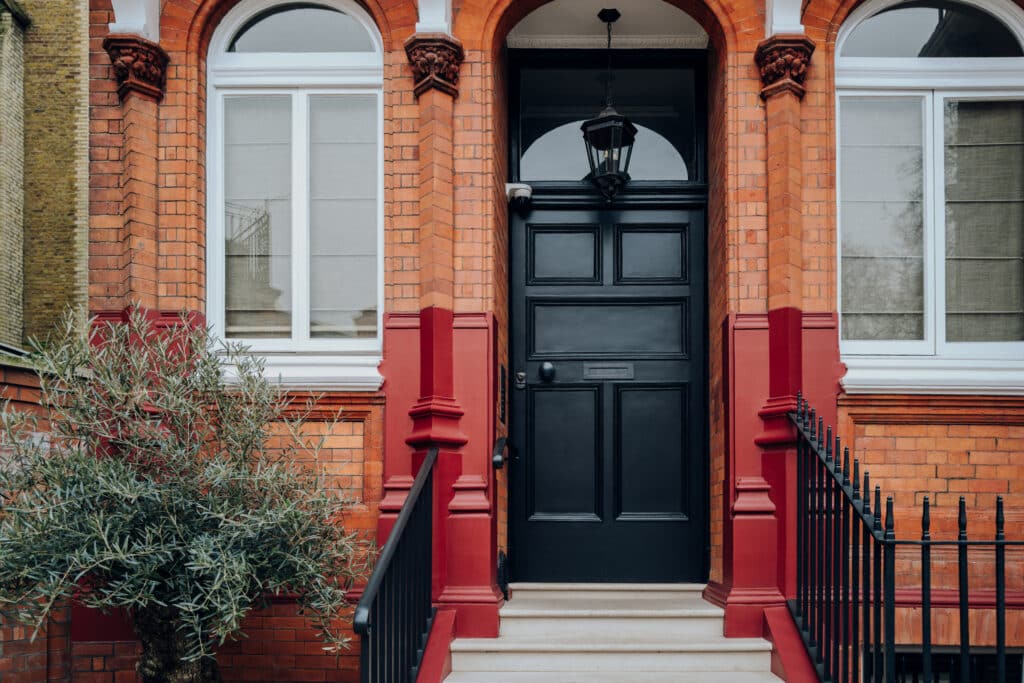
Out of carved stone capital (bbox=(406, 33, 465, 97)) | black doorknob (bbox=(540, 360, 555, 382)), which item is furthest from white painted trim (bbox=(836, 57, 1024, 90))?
black doorknob (bbox=(540, 360, 555, 382))

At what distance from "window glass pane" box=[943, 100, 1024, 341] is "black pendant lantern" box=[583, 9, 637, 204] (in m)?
1.98

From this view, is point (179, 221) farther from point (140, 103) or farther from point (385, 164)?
point (385, 164)

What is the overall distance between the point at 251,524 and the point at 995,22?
5371mm

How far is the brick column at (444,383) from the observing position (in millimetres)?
5758

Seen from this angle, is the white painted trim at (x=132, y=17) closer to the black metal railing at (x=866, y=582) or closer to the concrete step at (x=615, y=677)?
the concrete step at (x=615, y=677)

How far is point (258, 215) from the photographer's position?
6453mm

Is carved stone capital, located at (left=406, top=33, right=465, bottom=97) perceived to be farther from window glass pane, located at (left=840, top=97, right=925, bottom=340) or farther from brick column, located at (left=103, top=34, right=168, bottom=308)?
window glass pane, located at (left=840, top=97, right=925, bottom=340)

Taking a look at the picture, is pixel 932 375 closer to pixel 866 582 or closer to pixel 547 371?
pixel 866 582

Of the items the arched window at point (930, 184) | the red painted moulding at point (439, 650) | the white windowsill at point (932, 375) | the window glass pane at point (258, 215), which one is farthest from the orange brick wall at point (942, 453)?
the window glass pane at point (258, 215)

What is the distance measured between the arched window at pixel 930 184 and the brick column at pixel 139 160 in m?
4.15

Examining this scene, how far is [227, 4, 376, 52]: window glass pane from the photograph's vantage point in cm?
650

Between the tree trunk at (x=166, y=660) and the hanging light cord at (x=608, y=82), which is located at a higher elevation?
the hanging light cord at (x=608, y=82)

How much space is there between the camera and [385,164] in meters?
6.29

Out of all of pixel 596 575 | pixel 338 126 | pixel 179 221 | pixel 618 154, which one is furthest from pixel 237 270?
pixel 596 575
